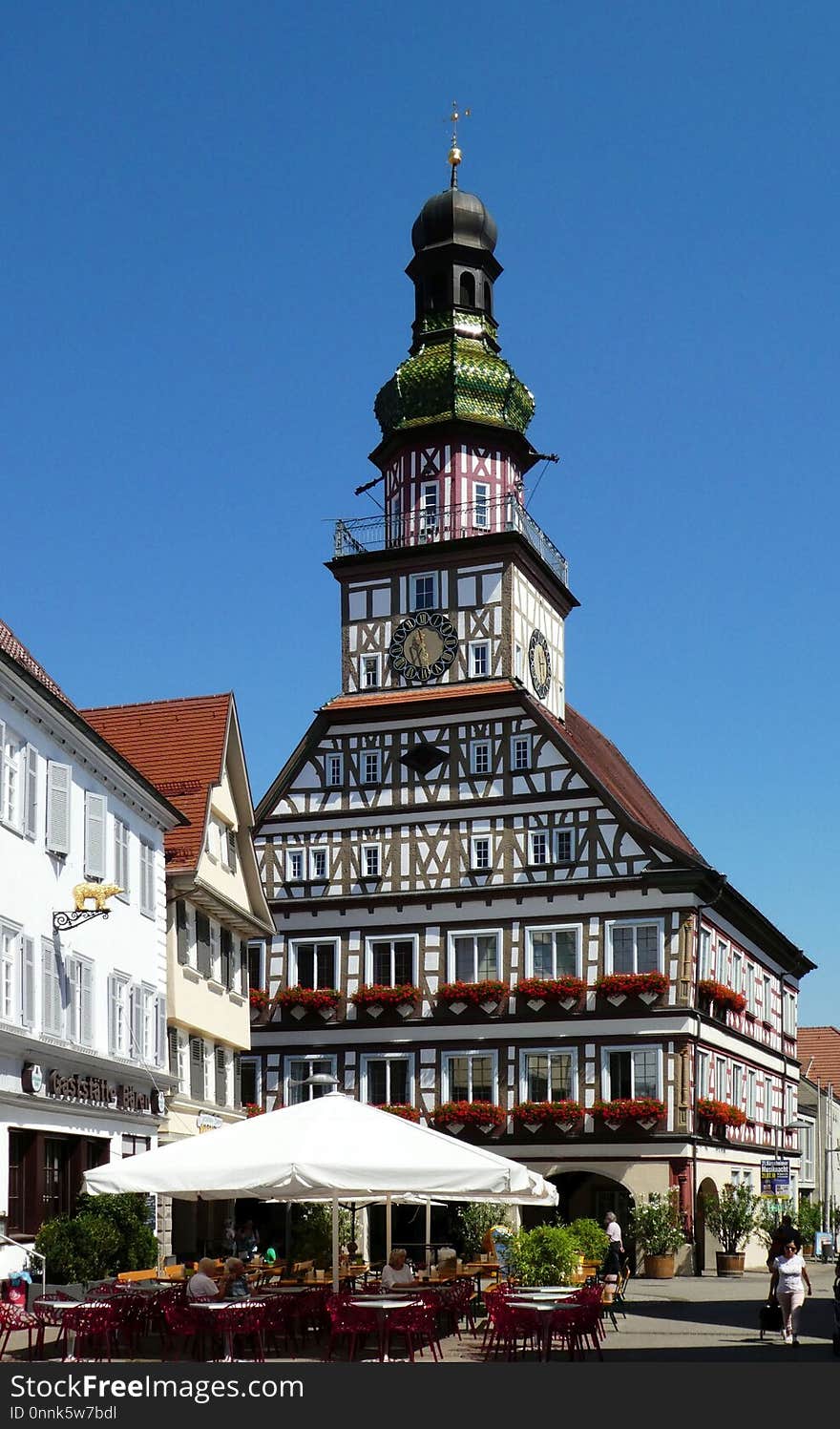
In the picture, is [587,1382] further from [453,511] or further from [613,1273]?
[453,511]

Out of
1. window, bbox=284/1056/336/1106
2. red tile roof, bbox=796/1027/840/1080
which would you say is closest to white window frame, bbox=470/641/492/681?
window, bbox=284/1056/336/1106

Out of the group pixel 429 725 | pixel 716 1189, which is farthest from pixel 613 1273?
pixel 429 725

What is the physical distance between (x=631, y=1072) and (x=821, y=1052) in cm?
4163

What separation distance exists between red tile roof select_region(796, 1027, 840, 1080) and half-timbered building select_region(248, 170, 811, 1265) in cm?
2883

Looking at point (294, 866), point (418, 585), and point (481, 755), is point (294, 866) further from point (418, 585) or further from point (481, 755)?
point (418, 585)

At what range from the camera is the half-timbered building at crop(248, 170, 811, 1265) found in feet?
150

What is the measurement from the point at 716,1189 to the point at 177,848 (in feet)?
61.5

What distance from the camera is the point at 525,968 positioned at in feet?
155

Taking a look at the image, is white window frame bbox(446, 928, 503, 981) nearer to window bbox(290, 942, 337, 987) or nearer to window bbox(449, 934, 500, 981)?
window bbox(449, 934, 500, 981)

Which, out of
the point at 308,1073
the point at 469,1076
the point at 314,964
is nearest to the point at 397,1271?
the point at 469,1076

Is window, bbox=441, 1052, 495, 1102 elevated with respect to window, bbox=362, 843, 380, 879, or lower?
lower

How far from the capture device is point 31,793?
27.0 meters

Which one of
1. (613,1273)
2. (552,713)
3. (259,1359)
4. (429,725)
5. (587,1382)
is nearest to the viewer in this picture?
(587,1382)

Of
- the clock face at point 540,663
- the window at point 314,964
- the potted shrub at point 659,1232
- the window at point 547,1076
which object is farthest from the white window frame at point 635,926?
the clock face at point 540,663
